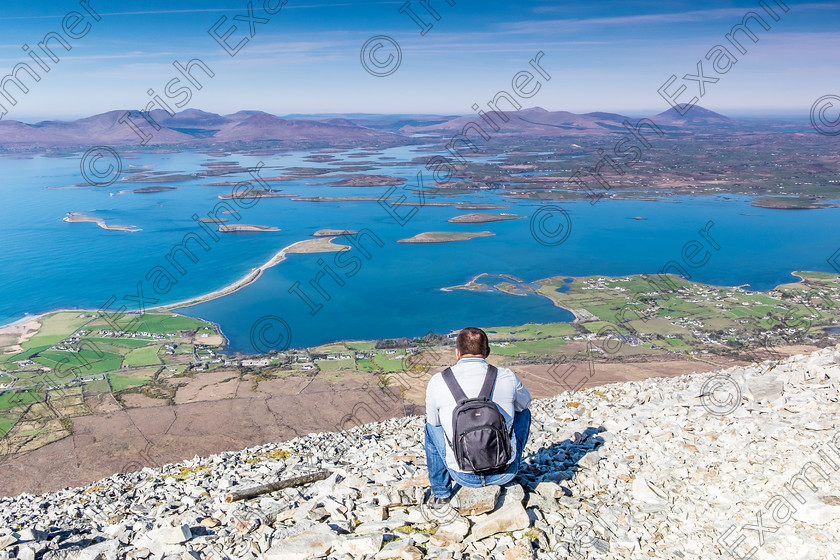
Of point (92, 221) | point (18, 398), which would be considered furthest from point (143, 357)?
point (92, 221)

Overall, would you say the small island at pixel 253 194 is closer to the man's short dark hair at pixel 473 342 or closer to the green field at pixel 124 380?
the green field at pixel 124 380

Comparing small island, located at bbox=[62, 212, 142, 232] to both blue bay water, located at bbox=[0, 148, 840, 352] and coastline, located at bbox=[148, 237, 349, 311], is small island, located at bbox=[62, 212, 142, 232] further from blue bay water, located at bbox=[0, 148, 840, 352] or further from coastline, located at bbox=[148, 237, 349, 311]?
coastline, located at bbox=[148, 237, 349, 311]

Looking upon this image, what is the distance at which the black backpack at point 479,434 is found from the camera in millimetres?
3760

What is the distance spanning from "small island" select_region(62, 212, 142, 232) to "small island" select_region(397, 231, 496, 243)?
32409 mm

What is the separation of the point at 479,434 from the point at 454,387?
372mm

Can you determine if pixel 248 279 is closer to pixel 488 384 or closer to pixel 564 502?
pixel 564 502

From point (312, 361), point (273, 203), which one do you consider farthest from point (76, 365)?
point (273, 203)

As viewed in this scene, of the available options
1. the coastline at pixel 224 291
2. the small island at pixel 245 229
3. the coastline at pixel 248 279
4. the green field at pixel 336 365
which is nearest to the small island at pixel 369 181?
the small island at pixel 245 229

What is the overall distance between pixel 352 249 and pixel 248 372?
30.6m

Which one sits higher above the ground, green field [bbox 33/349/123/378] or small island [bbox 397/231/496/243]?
small island [bbox 397/231/496/243]

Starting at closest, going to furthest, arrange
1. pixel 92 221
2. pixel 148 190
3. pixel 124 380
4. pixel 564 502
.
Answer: pixel 564 502, pixel 124 380, pixel 92 221, pixel 148 190

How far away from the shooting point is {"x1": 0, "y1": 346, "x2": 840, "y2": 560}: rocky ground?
408 centimetres

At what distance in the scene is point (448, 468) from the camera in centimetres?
408

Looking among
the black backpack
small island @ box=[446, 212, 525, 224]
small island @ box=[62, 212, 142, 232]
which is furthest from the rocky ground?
small island @ box=[62, 212, 142, 232]
